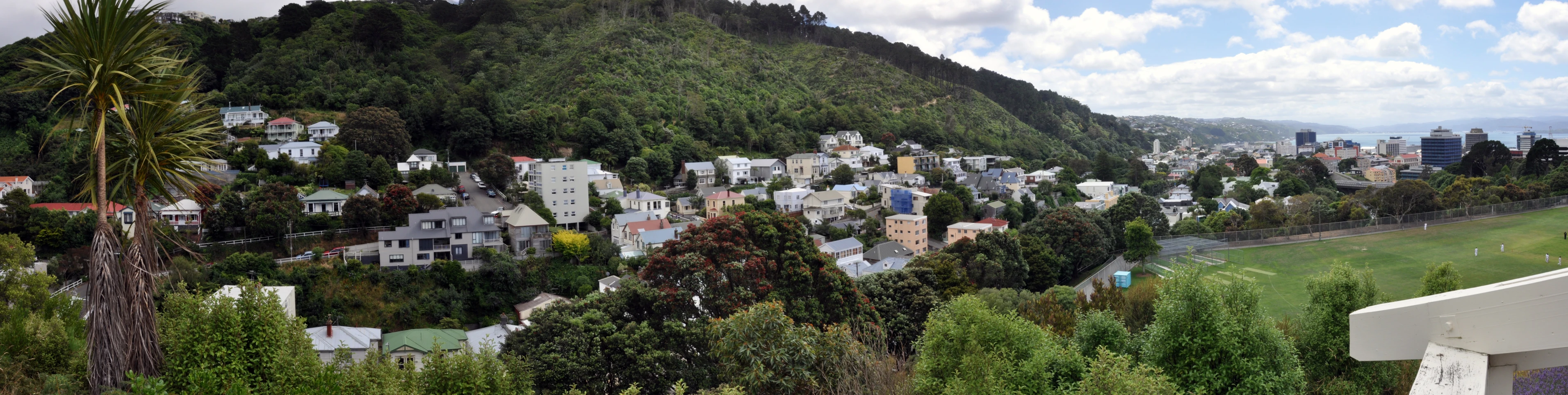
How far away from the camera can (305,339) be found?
4.05 metres

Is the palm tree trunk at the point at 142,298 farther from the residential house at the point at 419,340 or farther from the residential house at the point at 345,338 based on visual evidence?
the residential house at the point at 345,338

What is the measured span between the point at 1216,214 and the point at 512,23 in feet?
153

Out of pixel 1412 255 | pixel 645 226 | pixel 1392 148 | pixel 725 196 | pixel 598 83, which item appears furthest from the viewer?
pixel 1392 148

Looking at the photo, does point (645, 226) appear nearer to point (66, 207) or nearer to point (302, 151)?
point (302, 151)

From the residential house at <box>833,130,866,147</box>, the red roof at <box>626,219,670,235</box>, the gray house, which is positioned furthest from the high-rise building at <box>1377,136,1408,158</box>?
the gray house

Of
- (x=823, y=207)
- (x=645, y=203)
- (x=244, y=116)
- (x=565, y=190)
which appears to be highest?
(x=244, y=116)

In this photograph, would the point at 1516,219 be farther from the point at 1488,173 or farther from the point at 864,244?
the point at 1488,173

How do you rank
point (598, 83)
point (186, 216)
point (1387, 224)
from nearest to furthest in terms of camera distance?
point (186, 216) < point (1387, 224) < point (598, 83)

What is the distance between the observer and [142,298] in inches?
A: 132

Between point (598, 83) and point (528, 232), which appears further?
point (598, 83)

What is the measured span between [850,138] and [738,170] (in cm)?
1180

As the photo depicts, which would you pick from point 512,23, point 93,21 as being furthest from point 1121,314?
point 512,23

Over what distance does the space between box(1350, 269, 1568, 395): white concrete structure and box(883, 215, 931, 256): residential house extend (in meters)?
26.6

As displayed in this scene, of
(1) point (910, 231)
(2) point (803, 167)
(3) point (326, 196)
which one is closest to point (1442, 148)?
(2) point (803, 167)
